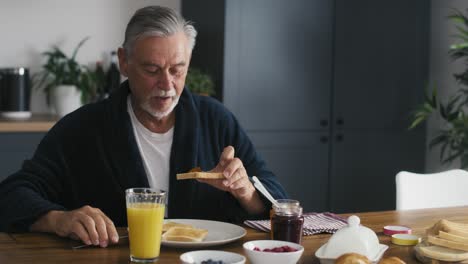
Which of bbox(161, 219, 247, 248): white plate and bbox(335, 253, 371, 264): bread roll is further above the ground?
bbox(335, 253, 371, 264): bread roll

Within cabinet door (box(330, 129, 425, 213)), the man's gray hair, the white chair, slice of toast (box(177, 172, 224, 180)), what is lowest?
cabinet door (box(330, 129, 425, 213))

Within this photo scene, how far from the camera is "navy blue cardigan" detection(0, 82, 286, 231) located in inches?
92.0

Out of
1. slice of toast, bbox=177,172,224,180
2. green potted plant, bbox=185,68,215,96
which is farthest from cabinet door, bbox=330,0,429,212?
slice of toast, bbox=177,172,224,180

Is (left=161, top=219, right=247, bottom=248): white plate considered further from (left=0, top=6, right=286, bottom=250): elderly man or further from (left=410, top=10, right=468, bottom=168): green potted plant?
(left=410, top=10, right=468, bottom=168): green potted plant

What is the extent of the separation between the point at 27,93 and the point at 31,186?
6.25 ft

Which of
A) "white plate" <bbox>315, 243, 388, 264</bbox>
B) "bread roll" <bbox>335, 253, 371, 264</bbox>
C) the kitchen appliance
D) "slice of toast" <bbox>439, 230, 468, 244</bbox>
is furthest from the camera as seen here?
the kitchen appliance

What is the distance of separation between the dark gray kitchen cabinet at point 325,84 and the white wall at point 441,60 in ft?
0.22

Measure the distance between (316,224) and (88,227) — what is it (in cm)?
61

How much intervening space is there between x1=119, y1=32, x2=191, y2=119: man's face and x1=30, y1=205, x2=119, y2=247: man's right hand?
53 centimetres

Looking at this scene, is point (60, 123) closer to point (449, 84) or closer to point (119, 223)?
point (119, 223)

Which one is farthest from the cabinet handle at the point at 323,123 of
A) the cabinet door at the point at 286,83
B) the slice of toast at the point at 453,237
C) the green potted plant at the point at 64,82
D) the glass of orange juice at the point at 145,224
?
the glass of orange juice at the point at 145,224

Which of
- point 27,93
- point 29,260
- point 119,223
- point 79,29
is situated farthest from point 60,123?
point 79,29

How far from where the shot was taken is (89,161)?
2.38m

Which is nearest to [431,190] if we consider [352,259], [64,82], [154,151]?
[154,151]
